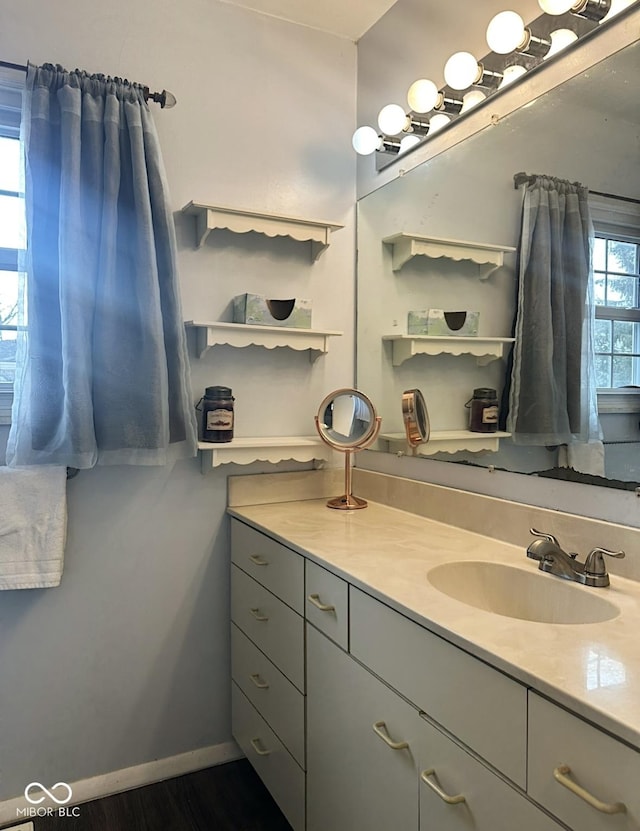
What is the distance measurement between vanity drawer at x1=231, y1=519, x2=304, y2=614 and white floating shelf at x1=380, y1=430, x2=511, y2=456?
1.87 ft

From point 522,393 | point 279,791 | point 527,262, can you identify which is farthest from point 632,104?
point 279,791

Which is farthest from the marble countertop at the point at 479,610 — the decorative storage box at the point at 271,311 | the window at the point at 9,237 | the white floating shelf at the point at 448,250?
the window at the point at 9,237

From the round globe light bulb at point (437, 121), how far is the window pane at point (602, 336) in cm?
88

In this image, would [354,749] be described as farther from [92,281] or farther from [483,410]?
[92,281]

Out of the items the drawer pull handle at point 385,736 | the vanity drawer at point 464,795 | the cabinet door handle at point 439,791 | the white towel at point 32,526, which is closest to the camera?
the vanity drawer at point 464,795

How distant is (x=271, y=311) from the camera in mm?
2008

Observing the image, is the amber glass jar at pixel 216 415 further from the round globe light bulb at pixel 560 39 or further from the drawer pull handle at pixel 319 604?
the round globe light bulb at pixel 560 39

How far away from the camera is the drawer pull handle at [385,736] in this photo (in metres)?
1.12

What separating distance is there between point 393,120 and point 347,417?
969 millimetres

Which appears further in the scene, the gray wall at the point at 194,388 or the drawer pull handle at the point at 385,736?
the gray wall at the point at 194,388

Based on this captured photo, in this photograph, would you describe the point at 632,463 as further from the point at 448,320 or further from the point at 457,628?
the point at 448,320

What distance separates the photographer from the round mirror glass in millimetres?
2045

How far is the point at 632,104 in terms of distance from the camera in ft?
4.18

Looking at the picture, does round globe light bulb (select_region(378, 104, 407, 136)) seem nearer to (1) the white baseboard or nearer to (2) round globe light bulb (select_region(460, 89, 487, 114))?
(2) round globe light bulb (select_region(460, 89, 487, 114))
